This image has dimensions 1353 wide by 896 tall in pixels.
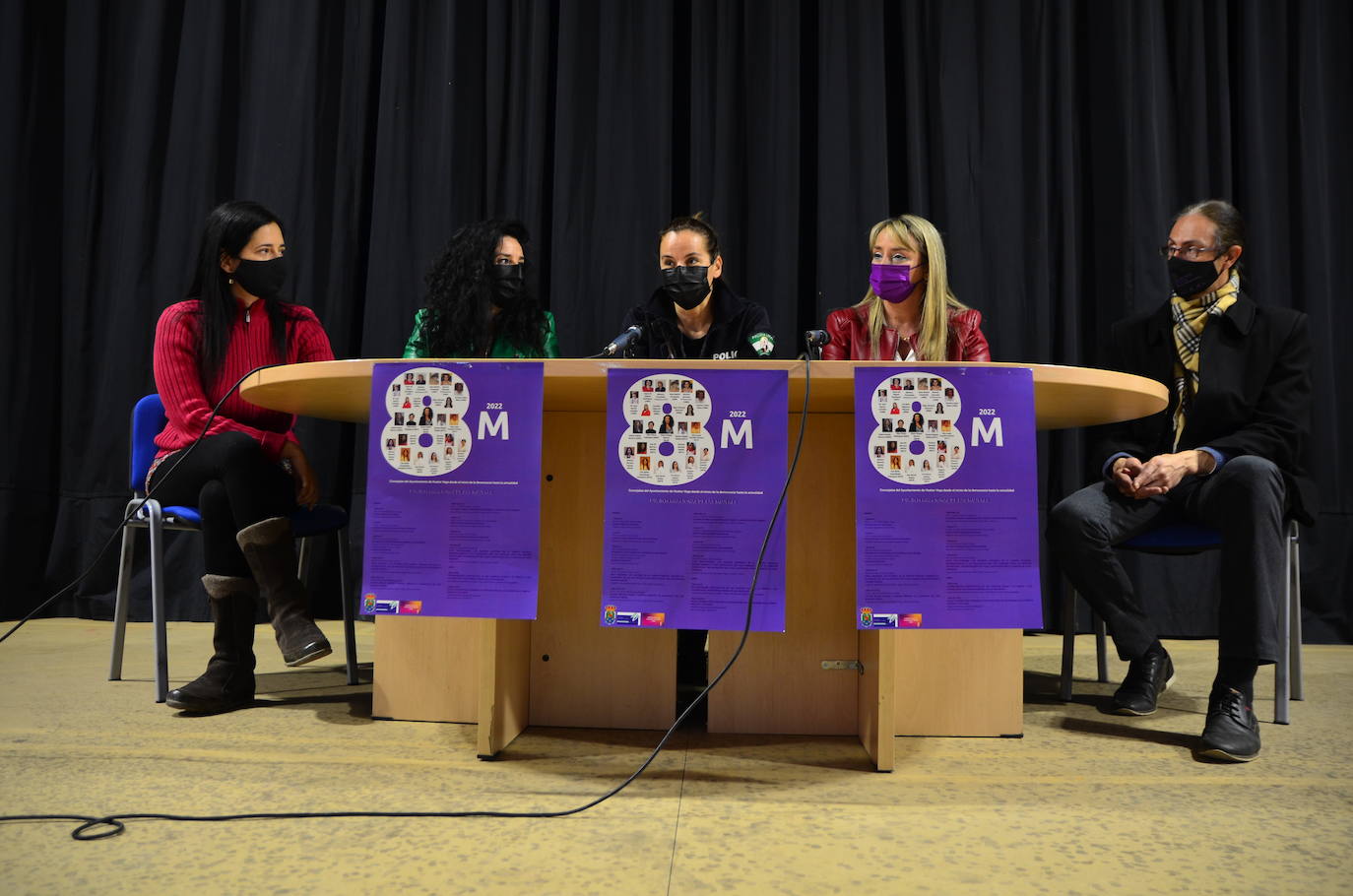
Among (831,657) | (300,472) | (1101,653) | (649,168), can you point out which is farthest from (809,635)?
(649,168)

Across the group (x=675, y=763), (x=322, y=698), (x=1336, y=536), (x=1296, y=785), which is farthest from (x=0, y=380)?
(x=1336, y=536)

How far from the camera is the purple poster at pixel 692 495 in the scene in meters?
1.38

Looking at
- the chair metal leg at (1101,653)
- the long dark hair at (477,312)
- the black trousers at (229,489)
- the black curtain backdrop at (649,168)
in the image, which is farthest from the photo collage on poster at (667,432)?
the black curtain backdrop at (649,168)

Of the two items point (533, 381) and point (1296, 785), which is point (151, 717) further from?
point (1296, 785)

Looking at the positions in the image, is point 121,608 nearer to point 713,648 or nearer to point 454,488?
point 454,488

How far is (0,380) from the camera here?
10.4 feet

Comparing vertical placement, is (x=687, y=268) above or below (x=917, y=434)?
above

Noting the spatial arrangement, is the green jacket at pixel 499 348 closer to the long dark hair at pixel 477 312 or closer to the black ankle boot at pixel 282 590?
the long dark hair at pixel 477 312

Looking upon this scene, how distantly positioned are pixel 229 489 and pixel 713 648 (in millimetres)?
954

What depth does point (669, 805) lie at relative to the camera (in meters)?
1.25

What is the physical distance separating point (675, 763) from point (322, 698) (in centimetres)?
86

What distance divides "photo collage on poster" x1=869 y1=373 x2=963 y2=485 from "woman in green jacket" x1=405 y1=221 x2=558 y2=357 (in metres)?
1.14

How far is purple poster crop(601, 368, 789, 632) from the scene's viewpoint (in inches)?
54.5

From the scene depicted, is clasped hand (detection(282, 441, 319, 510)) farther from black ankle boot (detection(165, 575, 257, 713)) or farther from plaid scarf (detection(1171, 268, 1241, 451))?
plaid scarf (detection(1171, 268, 1241, 451))
